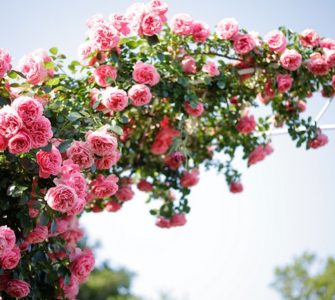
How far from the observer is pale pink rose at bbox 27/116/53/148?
1794 mm

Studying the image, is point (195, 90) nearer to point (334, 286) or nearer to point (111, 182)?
point (111, 182)

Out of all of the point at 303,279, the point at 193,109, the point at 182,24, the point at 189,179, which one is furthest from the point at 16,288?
the point at 303,279

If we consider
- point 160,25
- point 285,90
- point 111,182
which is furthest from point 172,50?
point 111,182

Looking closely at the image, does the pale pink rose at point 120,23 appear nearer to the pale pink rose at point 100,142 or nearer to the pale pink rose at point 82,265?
the pale pink rose at point 100,142

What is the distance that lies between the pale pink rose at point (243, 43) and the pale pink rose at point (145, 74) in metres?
0.69

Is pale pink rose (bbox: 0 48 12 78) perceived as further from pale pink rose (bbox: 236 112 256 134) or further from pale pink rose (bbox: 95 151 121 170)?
pale pink rose (bbox: 236 112 256 134)

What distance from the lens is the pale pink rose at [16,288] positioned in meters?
2.01

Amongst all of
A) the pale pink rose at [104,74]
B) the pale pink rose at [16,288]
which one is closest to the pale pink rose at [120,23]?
the pale pink rose at [104,74]

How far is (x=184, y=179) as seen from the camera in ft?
11.1

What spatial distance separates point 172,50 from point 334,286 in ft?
83.0

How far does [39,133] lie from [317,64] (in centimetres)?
205

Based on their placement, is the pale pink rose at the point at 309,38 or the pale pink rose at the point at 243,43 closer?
the pale pink rose at the point at 243,43

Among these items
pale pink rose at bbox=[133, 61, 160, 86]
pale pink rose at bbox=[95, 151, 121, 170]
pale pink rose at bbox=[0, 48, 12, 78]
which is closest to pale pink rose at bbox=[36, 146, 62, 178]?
pale pink rose at bbox=[95, 151, 121, 170]

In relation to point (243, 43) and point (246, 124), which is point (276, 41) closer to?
point (243, 43)
